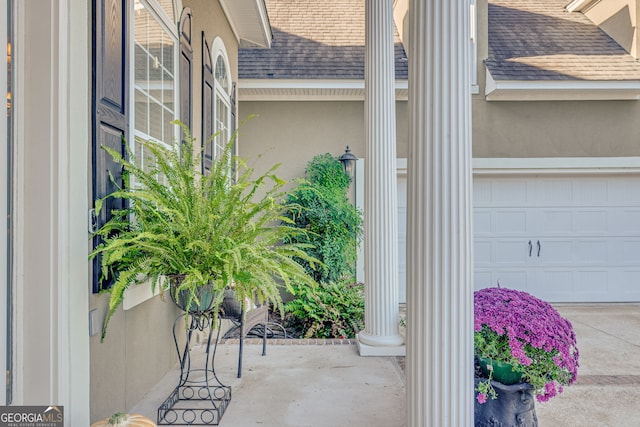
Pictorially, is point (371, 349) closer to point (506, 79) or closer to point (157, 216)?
point (157, 216)

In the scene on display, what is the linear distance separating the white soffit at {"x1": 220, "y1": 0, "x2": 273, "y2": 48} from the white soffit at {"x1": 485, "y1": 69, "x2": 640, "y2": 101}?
3.74m

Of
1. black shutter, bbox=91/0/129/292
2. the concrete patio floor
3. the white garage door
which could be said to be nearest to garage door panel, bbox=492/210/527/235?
the white garage door

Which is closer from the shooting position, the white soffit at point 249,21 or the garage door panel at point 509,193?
the white soffit at point 249,21

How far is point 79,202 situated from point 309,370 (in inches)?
93.5

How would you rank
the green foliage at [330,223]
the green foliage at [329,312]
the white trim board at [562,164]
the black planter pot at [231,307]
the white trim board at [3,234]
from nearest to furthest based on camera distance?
the white trim board at [3,234], the black planter pot at [231,307], the green foliage at [329,312], the green foliage at [330,223], the white trim board at [562,164]

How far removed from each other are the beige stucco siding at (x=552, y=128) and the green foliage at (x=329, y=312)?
11.5 ft

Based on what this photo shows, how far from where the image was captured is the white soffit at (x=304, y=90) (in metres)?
6.77

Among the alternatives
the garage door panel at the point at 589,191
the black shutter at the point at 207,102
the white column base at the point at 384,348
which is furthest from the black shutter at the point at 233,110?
the garage door panel at the point at 589,191

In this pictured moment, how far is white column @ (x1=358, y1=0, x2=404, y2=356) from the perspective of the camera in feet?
13.3

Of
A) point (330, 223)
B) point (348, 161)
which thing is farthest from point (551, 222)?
point (330, 223)

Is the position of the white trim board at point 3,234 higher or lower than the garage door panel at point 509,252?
higher

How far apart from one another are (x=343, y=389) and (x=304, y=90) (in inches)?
196

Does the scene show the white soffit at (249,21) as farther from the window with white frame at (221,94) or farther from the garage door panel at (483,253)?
the garage door panel at (483,253)

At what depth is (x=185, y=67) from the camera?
12.6 ft
